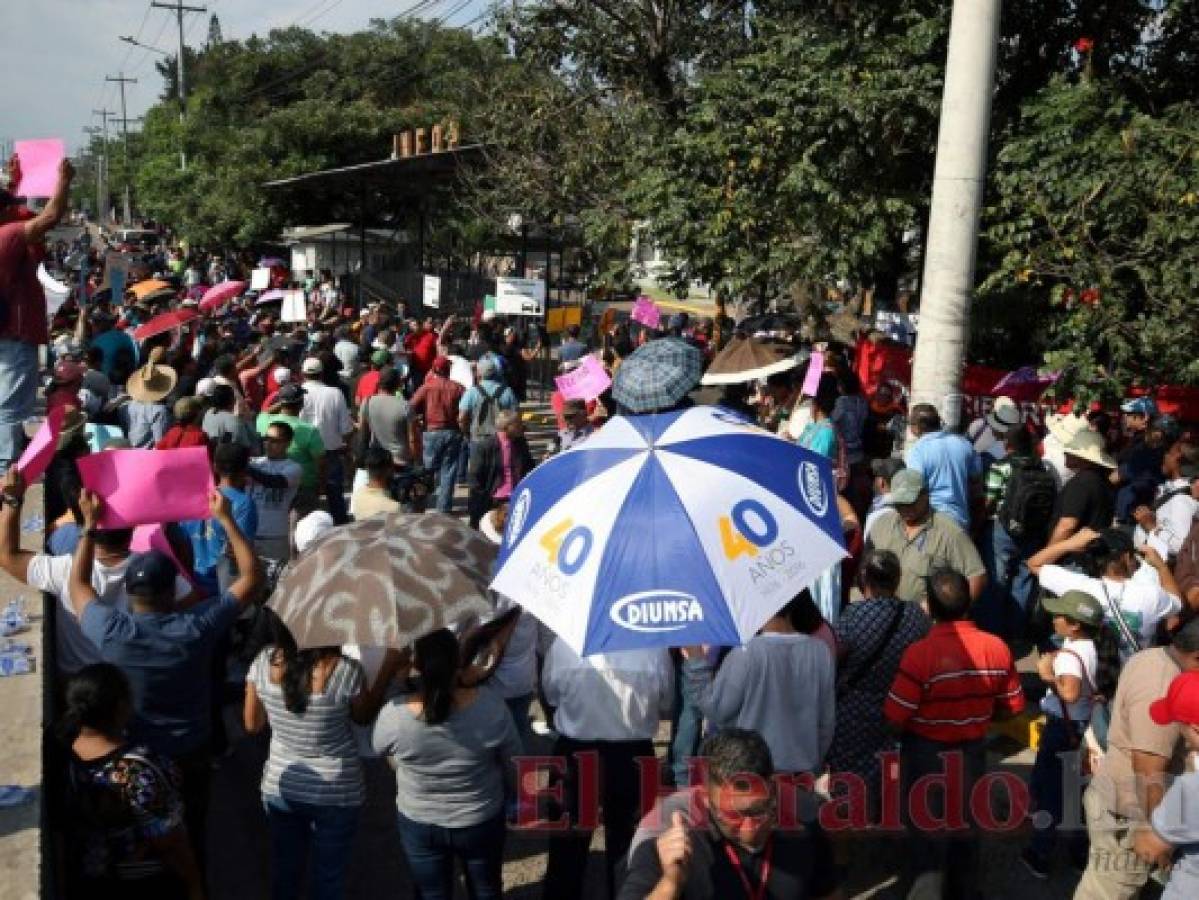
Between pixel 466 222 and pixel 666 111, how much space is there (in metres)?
11.1

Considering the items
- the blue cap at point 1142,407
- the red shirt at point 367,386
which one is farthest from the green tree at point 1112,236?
A: the red shirt at point 367,386

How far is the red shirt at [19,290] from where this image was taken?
577 centimetres

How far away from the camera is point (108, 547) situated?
4566 mm

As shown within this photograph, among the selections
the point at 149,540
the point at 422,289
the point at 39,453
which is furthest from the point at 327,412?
the point at 422,289

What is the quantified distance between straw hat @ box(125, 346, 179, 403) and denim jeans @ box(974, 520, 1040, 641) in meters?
Answer: 6.08

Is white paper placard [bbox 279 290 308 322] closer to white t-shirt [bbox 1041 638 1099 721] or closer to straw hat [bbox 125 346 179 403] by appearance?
straw hat [bbox 125 346 179 403]

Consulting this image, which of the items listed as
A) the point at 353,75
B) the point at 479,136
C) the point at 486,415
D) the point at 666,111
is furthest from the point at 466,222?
the point at 353,75

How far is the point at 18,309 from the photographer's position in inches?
233

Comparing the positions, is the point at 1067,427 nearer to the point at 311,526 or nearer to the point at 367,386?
the point at 311,526

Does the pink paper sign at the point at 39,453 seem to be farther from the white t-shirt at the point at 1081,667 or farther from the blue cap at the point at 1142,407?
the blue cap at the point at 1142,407

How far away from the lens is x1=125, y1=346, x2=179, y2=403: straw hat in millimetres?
8383

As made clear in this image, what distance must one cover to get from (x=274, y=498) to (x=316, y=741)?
3227 millimetres

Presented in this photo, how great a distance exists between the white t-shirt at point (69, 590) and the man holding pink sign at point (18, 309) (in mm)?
1699

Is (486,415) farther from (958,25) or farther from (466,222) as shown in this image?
(466,222)
